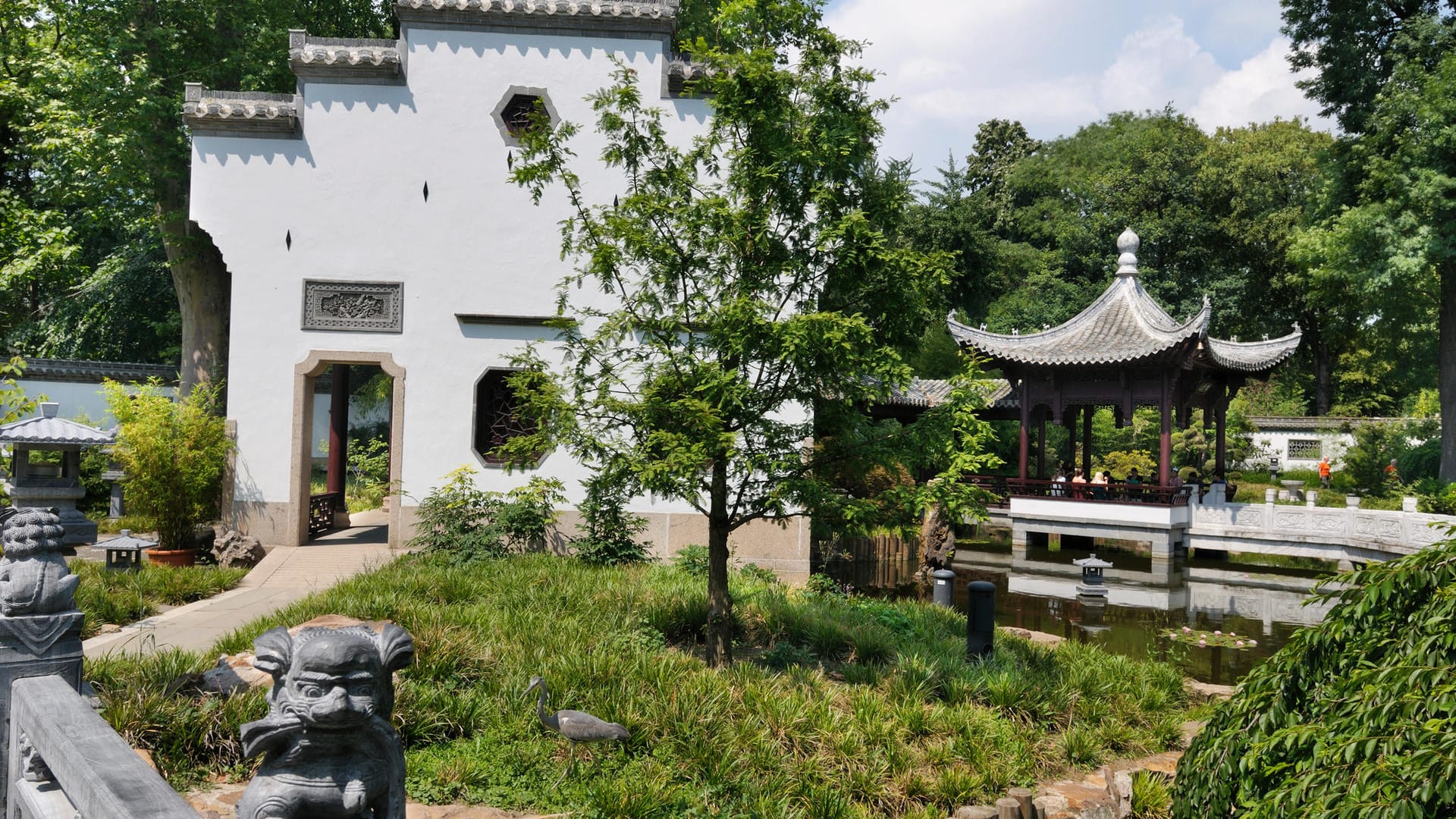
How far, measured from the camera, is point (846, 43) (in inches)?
278

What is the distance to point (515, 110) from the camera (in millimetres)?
12930

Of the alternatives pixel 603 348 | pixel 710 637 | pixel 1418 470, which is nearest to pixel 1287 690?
pixel 710 637

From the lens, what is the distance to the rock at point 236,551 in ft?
39.0

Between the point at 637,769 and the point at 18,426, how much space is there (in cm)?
873

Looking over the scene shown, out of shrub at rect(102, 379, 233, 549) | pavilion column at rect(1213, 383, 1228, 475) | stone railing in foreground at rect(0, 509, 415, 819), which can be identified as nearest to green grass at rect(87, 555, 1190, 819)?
stone railing in foreground at rect(0, 509, 415, 819)

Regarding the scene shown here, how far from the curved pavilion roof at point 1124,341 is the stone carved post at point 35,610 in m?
18.7

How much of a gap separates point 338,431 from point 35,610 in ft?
39.5

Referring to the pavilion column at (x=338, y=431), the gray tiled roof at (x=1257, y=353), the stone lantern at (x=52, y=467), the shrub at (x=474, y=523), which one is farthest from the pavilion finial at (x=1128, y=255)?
the stone lantern at (x=52, y=467)

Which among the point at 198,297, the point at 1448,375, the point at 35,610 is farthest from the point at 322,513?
the point at 1448,375

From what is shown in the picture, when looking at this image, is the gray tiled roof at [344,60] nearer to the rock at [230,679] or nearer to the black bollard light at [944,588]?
the rock at [230,679]

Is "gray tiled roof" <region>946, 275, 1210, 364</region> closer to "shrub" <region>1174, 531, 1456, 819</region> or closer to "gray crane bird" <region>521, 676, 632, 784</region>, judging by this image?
"gray crane bird" <region>521, 676, 632, 784</region>

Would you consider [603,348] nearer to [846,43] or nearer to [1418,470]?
[846,43]

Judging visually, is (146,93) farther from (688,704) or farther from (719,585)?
(688,704)

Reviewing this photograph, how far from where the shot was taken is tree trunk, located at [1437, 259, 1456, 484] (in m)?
21.1
